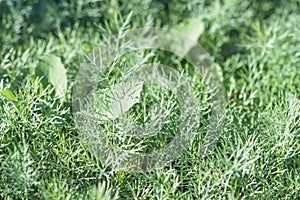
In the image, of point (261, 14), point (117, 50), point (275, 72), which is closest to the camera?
point (117, 50)

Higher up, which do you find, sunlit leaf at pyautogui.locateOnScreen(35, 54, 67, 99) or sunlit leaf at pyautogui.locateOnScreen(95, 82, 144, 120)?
sunlit leaf at pyautogui.locateOnScreen(35, 54, 67, 99)

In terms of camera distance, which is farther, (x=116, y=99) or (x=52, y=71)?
(x=52, y=71)

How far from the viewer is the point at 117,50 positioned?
1.28 meters

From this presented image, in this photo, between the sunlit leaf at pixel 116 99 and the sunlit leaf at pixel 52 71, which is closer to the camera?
the sunlit leaf at pixel 116 99

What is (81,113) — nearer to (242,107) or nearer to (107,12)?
(242,107)

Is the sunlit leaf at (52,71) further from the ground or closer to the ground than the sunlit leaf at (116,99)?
further from the ground

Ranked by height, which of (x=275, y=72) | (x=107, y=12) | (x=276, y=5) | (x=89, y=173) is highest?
(x=276, y=5)

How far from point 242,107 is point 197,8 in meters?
0.54

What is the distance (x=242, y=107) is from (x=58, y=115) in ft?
1.44

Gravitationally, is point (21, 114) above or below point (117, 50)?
below

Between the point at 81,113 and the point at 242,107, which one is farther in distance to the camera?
the point at 242,107

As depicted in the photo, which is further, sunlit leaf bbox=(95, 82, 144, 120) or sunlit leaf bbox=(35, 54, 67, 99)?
sunlit leaf bbox=(35, 54, 67, 99)

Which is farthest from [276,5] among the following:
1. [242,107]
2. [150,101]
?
[150,101]

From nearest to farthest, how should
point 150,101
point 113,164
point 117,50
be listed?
point 113,164 < point 150,101 < point 117,50
